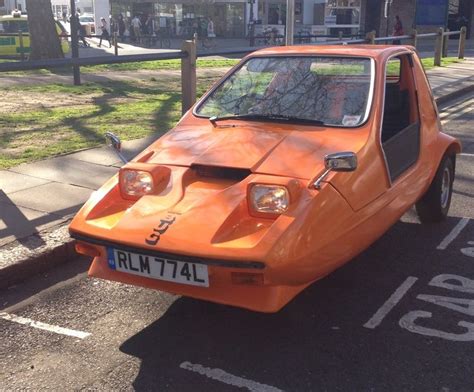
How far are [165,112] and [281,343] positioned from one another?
312 inches

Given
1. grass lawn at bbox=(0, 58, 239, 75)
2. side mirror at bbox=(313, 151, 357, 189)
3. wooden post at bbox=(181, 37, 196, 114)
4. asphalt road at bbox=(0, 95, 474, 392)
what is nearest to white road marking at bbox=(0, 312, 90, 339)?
asphalt road at bbox=(0, 95, 474, 392)

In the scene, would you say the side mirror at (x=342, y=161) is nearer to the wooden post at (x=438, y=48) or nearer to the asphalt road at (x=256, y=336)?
the asphalt road at (x=256, y=336)

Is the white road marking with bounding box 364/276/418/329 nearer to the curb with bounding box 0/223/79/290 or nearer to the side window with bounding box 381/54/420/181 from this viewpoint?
the side window with bounding box 381/54/420/181

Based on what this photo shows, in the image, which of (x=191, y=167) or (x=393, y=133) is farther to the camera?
(x=393, y=133)

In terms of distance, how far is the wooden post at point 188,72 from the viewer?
8.56 m

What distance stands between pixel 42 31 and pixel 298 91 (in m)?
Answer: 15.6

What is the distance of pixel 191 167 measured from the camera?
13.2ft

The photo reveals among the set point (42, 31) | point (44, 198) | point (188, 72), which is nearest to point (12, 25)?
point (42, 31)

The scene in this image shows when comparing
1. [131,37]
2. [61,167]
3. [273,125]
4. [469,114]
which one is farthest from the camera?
[131,37]

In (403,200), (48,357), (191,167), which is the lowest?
(48,357)

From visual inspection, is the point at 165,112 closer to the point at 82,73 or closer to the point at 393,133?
the point at 393,133

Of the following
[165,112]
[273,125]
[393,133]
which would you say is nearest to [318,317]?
[273,125]

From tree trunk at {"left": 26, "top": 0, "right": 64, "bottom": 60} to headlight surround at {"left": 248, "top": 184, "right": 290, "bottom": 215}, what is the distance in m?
16.5

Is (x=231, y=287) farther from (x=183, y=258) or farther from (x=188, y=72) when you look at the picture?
(x=188, y=72)
